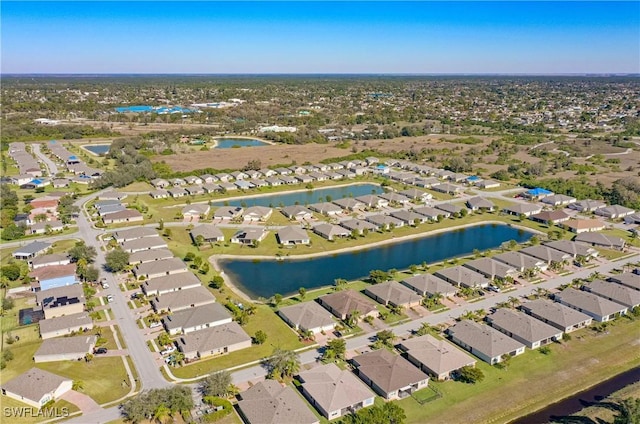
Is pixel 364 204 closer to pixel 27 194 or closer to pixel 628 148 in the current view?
pixel 27 194

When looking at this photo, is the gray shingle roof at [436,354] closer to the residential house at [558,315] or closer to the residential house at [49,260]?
the residential house at [558,315]

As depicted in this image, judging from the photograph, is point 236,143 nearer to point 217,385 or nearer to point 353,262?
point 353,262

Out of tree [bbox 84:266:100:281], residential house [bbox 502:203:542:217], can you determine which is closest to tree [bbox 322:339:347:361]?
tree [bbox 84:266:100:281]

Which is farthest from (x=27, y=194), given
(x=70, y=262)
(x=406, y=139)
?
(x=406, y=139)

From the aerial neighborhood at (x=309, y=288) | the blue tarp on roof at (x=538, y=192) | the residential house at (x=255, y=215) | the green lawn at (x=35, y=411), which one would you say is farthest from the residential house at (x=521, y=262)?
the green lawn at (x=35, y=411)

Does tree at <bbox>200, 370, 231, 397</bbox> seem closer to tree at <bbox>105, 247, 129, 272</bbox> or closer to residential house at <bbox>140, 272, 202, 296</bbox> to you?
residential house at <bbox>140, 272, 202, 296</bbox>
